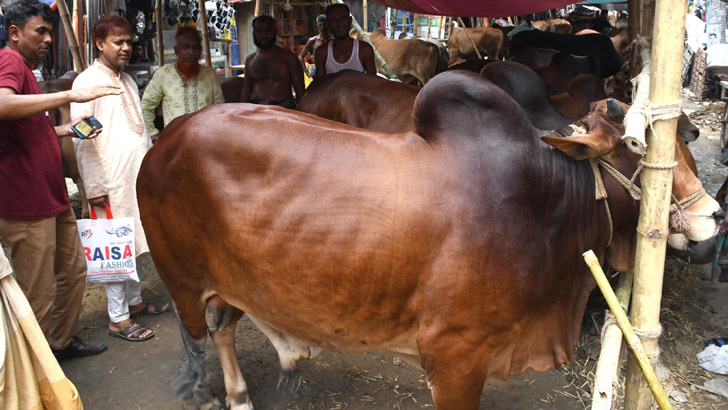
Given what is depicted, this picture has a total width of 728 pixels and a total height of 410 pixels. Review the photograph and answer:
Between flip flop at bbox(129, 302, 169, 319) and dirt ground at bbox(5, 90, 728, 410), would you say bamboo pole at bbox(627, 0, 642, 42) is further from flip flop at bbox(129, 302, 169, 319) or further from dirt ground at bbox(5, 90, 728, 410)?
flip flop at bbox(129, 302, 169, 319)

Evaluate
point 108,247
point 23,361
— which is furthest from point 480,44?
point 23,361

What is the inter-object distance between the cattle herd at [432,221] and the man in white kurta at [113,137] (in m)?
1.34

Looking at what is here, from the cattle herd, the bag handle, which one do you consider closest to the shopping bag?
the bag handle

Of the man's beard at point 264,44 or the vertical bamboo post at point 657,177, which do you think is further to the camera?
the man's beard at point 264,44

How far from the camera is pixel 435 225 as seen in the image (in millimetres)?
2008

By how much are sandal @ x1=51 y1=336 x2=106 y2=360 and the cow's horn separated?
3266 mm

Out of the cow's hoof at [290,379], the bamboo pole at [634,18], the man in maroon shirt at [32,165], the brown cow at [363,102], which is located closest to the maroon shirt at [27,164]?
the man in maroon shirt at [32,165]

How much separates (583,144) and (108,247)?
286cm

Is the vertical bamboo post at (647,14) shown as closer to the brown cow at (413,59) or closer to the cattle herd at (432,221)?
the cattle herd at (432,221)

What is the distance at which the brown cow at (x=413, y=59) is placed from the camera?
27.2ft

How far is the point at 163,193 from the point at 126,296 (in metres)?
1.66

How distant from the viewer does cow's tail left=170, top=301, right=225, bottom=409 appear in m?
2.95

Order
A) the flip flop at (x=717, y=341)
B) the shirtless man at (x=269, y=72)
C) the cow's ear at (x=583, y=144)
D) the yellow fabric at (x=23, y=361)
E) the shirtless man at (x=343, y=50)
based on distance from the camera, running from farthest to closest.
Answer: the shirtless man at (x=343, y=50) < the shirtless man at (x=269, y=72) < the flip flop at (x=717, y=341) < the yellow fabric at (x=23, y=361) < the cow's ear at (x=583, y=144)

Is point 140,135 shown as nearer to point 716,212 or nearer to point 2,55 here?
point 2,55
